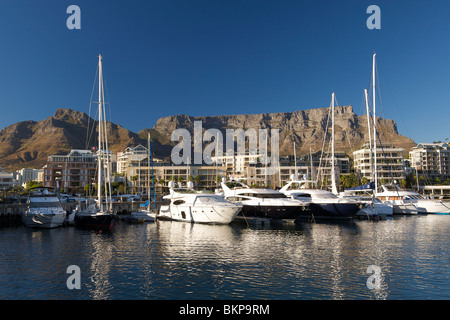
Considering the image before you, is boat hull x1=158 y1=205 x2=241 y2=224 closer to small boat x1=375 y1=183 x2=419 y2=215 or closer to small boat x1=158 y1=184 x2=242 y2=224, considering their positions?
small boat x1=158 y1=184 x2=242 y2=224

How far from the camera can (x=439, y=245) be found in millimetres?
31938

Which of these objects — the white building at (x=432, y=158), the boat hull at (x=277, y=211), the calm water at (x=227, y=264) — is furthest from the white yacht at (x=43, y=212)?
the white building at (x=432, y=158)

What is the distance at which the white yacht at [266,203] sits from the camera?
5094 cm

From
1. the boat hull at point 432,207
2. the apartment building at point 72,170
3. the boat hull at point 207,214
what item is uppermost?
the apartment building at point 72,170

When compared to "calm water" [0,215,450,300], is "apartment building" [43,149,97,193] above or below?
above

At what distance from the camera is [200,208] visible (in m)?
50.8

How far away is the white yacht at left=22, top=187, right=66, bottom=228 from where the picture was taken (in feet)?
148

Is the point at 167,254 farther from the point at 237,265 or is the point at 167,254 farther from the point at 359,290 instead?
the point at 359,290

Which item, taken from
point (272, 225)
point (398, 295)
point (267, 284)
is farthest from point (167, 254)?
point (272, 225)

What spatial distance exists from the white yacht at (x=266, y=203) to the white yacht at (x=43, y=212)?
24770mm

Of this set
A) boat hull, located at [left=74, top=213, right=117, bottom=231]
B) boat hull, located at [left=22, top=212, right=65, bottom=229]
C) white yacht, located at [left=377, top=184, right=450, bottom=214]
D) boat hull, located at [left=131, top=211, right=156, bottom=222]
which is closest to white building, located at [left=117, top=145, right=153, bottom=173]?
boat hull, located at [left=131, top=211, right=156, bottom=222]

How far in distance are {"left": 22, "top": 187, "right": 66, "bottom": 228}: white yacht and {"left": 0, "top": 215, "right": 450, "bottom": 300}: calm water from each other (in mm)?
4631

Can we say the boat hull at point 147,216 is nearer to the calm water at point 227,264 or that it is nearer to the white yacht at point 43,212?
the white yacht at point 43,212

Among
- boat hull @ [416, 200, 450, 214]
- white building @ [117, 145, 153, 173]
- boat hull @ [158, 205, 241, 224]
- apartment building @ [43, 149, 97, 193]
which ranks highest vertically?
white building @ [117, 145, 153, 173]
